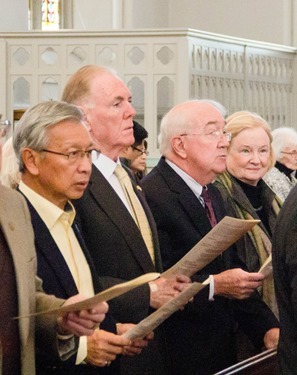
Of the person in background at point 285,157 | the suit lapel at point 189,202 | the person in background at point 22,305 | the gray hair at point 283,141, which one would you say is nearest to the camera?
the person in background at point 22,305

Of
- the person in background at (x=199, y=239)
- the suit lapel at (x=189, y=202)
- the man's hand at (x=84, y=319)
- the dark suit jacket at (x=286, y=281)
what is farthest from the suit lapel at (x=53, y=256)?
the suit lapel at (x=189, y=202)

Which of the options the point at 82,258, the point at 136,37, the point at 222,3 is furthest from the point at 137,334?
the point at 222,3

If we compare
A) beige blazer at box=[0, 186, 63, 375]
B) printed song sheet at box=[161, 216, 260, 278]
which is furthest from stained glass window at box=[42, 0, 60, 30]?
beige blazer at box=[0, 186, 63, 375]

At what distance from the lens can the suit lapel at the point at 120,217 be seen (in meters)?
3.83

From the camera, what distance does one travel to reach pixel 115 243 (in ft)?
12.5

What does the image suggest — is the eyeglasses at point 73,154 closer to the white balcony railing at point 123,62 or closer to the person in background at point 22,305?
the person in background at point 22,305

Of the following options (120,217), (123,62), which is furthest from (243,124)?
(123,62)

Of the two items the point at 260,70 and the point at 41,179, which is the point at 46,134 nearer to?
the point at 41,179

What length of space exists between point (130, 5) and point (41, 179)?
10.2m

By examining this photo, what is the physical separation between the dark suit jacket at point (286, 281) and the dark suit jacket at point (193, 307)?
3.28 feet

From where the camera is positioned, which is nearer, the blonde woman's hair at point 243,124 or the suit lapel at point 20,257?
the suit lapel at point 20,257

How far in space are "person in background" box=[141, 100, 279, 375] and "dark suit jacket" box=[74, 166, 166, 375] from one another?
1.29ft

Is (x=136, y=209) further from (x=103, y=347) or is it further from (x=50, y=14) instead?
(x=50, y=14)

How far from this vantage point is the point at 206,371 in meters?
4.28
